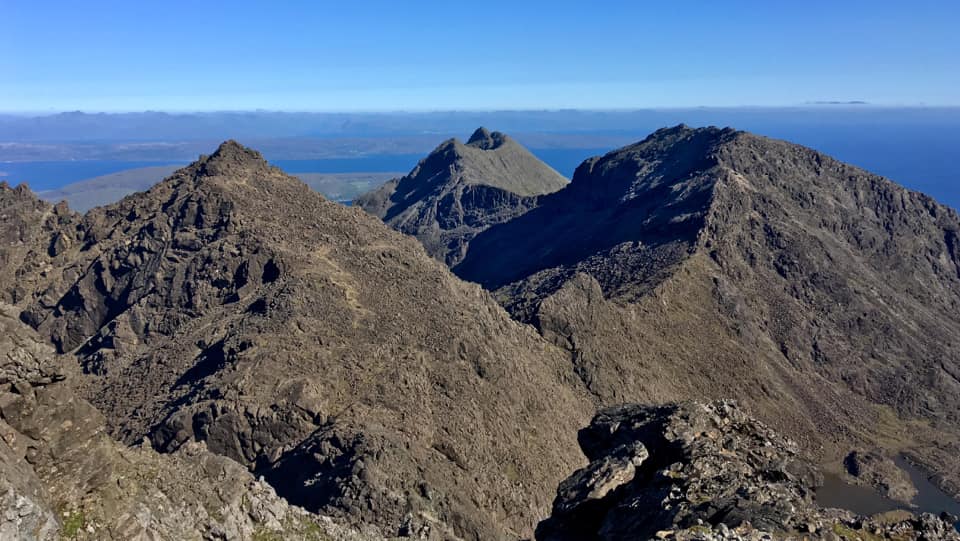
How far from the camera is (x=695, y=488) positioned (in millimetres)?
29547

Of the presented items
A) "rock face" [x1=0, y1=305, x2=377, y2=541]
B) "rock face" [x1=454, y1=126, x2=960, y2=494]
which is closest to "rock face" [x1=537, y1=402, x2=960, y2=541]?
"rock face" [x1=0, y1=305, x2=377, y2=541]

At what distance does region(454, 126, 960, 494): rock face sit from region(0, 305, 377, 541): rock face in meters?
51.3

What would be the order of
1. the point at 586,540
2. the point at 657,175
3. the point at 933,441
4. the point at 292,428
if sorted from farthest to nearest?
the point at 657,175, the point at 933,441, the point at 292,428, the point at 586,540

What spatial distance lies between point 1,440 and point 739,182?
10792 centimetres

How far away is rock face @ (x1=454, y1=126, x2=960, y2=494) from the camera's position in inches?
3182

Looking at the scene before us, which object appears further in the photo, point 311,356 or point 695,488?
point 311,356

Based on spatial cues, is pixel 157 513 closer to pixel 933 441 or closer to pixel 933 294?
pixel 933 441

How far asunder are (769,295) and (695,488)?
76.3 metres

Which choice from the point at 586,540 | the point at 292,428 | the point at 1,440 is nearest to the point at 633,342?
the point at 292,428

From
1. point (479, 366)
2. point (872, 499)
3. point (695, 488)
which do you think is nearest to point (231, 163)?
point (479, 366)

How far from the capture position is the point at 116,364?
67750mm

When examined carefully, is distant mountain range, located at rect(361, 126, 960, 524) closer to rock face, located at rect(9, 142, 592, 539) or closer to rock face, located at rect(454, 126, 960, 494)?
rock face, located at rect(454, 126, 960, 494)

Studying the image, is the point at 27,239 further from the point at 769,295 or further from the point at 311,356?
the point at 769,295

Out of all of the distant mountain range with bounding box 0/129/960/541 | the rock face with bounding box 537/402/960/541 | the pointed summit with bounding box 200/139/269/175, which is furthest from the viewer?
the pointed summit with bounding box 200/139/269/175
